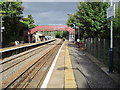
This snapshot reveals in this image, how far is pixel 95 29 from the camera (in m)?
20.7

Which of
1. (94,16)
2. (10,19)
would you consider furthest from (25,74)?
(10,19)

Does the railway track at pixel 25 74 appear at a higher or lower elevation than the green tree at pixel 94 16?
lower

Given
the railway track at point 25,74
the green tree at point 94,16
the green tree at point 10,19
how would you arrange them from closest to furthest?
the railway track at point 25,74 < the green tree at point 94,16 < the green tree at point 10,19

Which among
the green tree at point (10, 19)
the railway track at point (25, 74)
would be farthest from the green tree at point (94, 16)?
the green tree at point (10, 19)

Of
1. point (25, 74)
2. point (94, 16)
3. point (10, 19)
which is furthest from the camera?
point (10, 19)

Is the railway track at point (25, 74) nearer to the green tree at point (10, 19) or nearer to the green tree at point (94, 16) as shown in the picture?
the green tree at point (94, 16)

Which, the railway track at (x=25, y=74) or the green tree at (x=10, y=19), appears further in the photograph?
the green tree at (x=10, y=19)

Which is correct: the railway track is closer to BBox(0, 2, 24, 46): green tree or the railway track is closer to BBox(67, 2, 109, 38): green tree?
BBox(67, 2, 109, 38): green tree

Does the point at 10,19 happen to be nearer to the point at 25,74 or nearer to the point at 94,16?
the point at 94,16

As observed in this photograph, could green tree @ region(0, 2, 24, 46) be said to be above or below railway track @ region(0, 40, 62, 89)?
above

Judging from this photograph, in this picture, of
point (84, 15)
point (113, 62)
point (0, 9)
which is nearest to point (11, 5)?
point (0, 9)

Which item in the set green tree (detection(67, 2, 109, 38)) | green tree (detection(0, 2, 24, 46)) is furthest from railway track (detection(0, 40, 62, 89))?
green tree (detection(0, 2, 24, 46))

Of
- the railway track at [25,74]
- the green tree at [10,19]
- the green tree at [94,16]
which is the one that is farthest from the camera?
the green tree at [10,19]

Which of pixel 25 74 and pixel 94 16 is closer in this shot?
pixel 25 74
